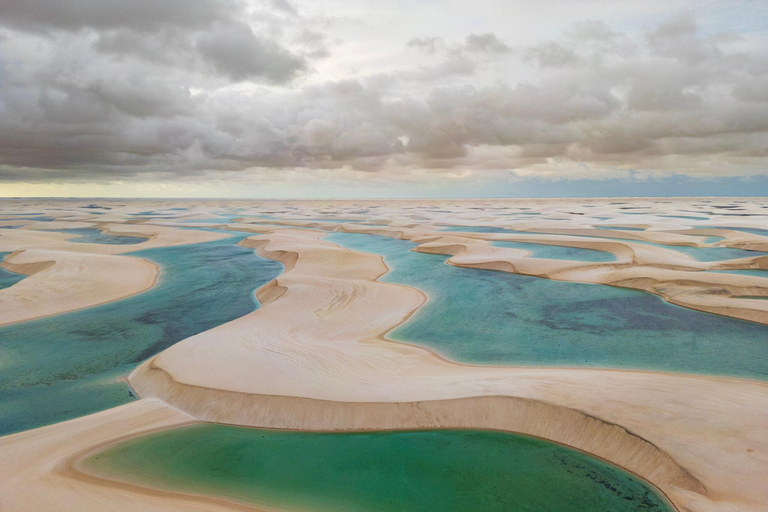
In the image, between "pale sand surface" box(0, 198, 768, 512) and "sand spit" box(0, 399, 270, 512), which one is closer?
"sand spit" box(0, 399, 270, 512)

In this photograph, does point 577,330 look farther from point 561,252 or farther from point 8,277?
point 8,277

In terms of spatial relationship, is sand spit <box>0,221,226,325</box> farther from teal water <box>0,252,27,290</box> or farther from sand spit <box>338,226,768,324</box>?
sand spit <box>338,226,768,324</box>

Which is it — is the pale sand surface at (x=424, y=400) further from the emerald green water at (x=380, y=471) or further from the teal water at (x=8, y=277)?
the teal water at (x=8, y=277)

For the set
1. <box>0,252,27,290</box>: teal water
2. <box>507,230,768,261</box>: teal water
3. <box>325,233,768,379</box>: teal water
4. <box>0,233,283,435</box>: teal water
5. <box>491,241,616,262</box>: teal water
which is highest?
<box>507,230,768,261</box>: teal water

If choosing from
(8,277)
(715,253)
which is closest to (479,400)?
(8,277)

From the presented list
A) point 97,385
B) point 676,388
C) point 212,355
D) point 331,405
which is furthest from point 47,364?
point 676,388

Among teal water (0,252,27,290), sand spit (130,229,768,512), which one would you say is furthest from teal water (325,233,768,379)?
teal water (0,252,27,290)
